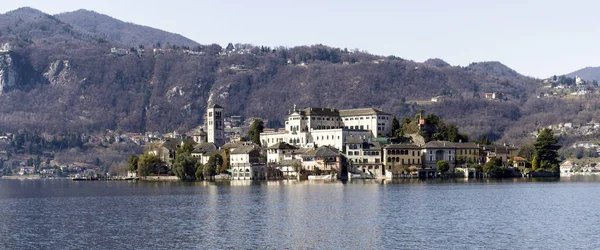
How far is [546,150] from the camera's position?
457 ft

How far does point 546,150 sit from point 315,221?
83262mm

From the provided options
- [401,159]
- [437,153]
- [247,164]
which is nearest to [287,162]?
[247,164]

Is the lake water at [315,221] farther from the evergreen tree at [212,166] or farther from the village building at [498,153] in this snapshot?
the evergreen tree at [212,166]

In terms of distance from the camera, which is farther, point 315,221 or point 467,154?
point 467,154

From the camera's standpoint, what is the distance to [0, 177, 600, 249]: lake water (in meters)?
52.9

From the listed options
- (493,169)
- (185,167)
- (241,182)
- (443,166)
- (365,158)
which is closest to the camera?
(241,182)

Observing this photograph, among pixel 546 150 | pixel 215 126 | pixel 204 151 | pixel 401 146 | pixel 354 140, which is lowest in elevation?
pixel 546 150

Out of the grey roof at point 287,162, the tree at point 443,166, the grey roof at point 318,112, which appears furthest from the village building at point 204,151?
the tree at point 443,166

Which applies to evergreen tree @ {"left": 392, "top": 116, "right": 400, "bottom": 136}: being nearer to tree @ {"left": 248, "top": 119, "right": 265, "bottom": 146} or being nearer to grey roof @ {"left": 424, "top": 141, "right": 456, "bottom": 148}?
grey roof @ {"left": 424, "top": 141, "right": 456, "bottom": 148}

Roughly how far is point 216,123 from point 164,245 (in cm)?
12100

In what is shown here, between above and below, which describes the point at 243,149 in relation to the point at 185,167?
above

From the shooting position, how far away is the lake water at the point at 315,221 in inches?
2082

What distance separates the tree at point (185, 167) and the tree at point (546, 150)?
49.2 m

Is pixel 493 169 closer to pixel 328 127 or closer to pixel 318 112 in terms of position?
pixel 328 127
